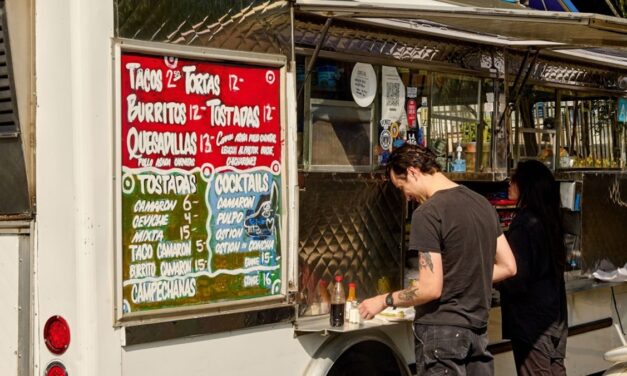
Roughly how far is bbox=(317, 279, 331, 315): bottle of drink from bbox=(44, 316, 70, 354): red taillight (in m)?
1.52

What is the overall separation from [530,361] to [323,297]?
1.35 meters

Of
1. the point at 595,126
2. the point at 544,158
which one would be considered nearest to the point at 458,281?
the point at 544,158

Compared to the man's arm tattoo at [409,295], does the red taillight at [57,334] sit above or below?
below

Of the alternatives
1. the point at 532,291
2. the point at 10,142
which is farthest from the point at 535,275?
the point at 10,142

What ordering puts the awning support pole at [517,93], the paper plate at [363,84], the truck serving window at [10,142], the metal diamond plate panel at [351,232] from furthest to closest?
the awning support pole at [517,93], the paper plate at [363,84], the metal diamond plate panel at [351,232], the truck serving window at [10,142]

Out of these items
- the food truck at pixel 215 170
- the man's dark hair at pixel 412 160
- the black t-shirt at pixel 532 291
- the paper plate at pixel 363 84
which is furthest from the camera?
the black t-shirt at pixel 532 291

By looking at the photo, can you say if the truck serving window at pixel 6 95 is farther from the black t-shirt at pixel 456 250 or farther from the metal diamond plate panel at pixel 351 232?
the black t-shirt at pixel 456 250

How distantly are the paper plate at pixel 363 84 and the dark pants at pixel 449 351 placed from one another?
4.65 ft

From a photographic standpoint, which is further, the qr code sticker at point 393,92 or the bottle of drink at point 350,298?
the qr code sticker at point 393,92

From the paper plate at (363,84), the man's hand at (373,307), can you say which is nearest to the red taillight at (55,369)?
the man's hand at (373,307)

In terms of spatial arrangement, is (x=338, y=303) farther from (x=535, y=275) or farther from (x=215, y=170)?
(x=535, y=275)

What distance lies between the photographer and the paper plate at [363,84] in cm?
555

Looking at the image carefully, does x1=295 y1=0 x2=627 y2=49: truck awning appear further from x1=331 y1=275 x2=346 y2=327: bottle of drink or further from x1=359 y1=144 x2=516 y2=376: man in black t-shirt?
x1=331 y1=275 x2=346 y2=327: bottle of drink

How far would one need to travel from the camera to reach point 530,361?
5.76 metres
